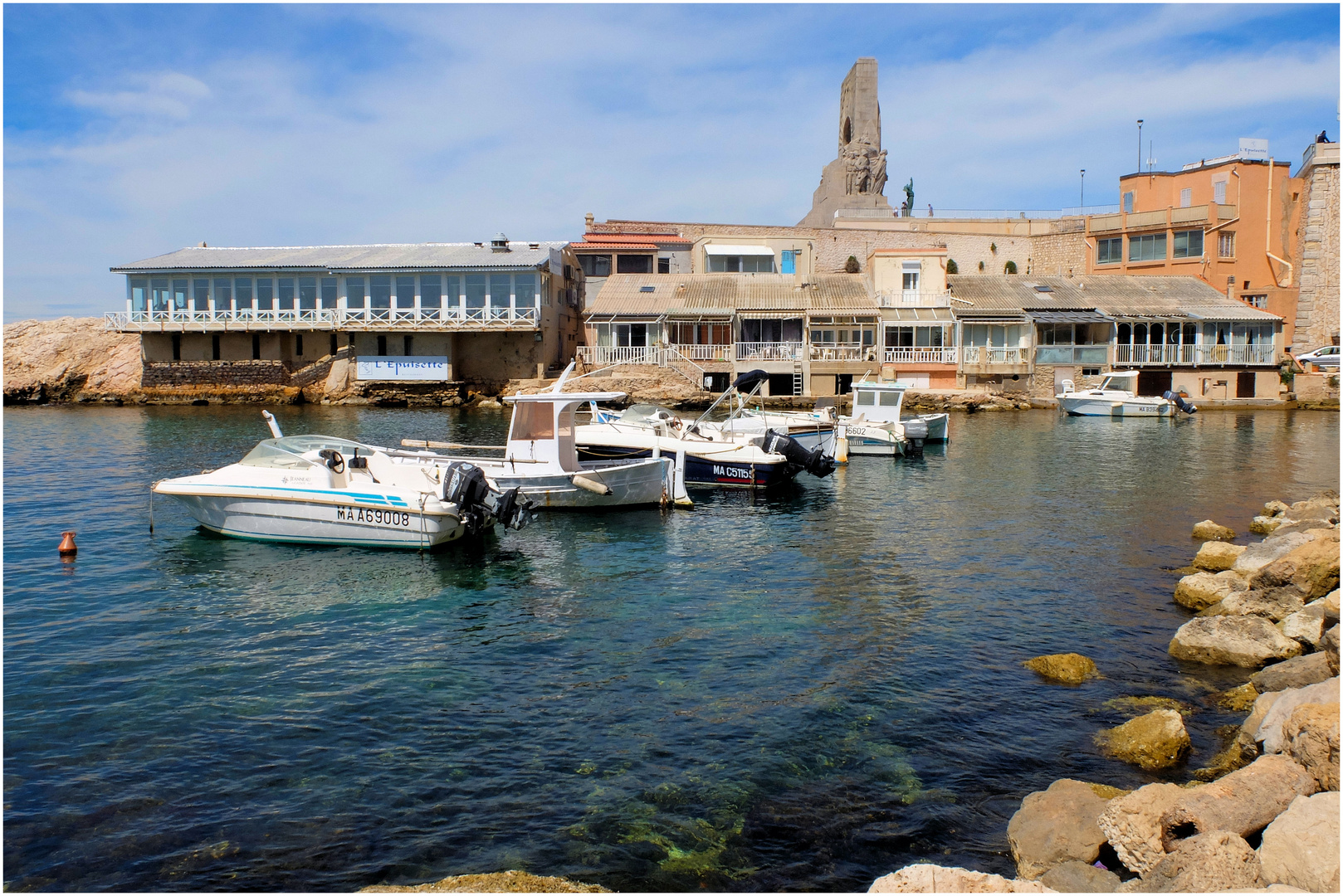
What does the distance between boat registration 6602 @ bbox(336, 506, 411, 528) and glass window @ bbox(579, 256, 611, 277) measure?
5105 centimetres

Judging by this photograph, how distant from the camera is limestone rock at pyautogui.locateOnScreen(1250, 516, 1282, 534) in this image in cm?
1858

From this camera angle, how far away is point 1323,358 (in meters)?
52.2

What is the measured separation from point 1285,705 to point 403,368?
171ft

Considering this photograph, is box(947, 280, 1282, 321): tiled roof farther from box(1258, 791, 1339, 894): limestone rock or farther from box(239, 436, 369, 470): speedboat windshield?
box(1258, 791, 1339, 894): limestone rock

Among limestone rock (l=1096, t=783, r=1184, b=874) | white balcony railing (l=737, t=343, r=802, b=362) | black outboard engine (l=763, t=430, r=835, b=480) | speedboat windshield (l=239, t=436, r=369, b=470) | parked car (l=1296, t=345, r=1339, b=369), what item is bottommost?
limestone rock (l=1096, t=783, r=1184, b=874)

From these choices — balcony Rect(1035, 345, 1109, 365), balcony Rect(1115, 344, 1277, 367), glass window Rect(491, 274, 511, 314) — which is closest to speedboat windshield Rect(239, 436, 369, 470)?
glass window Rect(491, 274, 511, 314)

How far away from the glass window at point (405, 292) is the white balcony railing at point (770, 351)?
805 inches

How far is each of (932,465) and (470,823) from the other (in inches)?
976

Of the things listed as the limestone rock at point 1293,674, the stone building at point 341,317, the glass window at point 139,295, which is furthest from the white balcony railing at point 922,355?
the glass window at point 139,295

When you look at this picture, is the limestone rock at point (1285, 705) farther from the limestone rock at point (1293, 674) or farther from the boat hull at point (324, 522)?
the boat hull at point (324, 522)

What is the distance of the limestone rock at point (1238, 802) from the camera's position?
6.51 meters

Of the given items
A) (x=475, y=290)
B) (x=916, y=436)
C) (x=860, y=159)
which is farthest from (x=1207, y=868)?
(x=860, y=159)

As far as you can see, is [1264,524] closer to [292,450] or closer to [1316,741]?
[1316,741]

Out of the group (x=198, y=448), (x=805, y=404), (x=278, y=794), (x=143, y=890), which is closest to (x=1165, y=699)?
(x=278, y=794)
